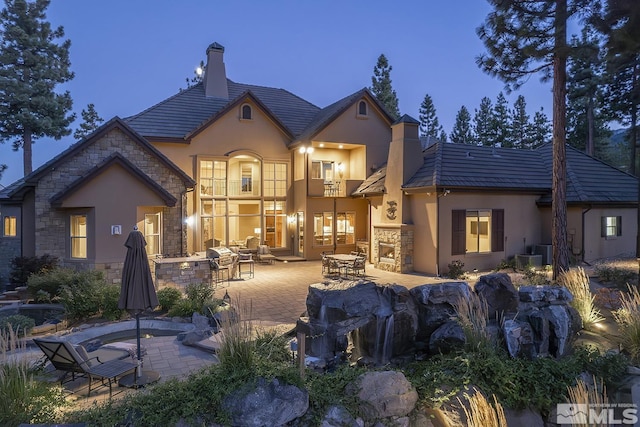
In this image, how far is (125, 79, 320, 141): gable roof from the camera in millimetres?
18891

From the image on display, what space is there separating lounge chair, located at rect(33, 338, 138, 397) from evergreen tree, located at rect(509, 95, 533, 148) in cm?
4227

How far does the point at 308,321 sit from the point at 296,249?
1344 cm

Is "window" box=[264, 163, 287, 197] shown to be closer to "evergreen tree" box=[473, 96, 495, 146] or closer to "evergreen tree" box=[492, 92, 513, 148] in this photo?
"evergreen tree" box=[492, 92, 513, 148]

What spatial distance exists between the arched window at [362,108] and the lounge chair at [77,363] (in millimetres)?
18071

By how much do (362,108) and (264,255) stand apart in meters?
9.48

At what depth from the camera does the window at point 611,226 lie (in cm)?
1709

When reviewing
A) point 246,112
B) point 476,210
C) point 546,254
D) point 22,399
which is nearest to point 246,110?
point 246,112

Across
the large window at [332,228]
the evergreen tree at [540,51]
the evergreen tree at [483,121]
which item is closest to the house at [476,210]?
the large window at [332,228]

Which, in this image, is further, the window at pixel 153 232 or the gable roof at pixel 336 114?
the gable roof at pixel 336 114

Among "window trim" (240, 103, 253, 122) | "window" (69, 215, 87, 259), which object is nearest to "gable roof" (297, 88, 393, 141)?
"window trim" (240, 103, 253, 122)

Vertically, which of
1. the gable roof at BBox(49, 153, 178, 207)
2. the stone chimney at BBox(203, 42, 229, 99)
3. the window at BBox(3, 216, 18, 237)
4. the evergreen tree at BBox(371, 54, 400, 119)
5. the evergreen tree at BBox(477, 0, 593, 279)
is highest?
the evergreen tree at BBox(371, 54, 400, 119)

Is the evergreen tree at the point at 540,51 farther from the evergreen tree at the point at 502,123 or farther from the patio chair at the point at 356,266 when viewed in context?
the evergreen tree at the point at 502,123

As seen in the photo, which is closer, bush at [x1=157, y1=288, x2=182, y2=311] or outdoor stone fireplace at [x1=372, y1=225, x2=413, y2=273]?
bush at [x1=157, y1=288, x2=182, y2=311]

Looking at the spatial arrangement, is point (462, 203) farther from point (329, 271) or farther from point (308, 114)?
point (308, 114)
